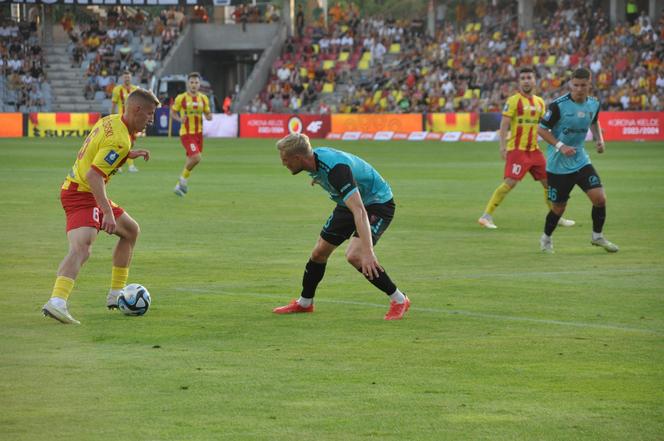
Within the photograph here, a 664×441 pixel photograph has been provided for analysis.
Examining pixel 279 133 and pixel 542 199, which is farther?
pixel 279 133

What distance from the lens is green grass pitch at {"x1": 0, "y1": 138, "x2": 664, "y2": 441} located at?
662cm

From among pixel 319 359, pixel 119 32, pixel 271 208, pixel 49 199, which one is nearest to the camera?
pixel 319 359

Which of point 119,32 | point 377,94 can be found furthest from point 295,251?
point 119,32

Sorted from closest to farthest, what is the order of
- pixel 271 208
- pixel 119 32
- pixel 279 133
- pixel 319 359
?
1. pixel 319 359
2. pixel 271 208
3. pixel 279 133
4. pixel 119 32

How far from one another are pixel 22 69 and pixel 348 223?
60.2m

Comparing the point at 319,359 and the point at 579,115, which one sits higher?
the point at 579,115

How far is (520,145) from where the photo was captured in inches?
739

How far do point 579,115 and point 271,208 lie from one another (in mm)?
7581

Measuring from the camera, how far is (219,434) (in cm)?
630

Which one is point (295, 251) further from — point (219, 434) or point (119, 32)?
point (119, 32)

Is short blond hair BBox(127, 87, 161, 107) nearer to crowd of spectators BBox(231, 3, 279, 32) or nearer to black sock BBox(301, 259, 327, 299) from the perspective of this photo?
black sock BBox(301, 259, 327, 299)

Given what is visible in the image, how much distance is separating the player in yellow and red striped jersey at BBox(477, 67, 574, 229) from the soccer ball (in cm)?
896

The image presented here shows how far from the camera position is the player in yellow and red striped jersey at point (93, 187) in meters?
9.73

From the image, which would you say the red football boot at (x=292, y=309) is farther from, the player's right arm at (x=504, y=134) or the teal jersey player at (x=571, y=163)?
the player's right arm at (x=504, y=134)
